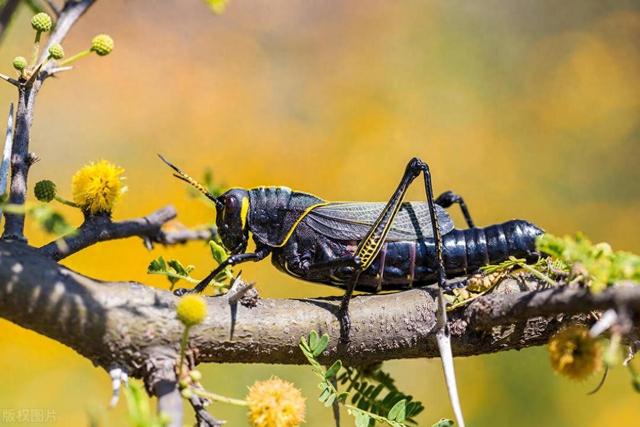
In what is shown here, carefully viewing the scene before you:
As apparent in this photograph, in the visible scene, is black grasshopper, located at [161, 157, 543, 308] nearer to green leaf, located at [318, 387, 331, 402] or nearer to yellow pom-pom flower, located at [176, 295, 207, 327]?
green leaf, located at [318, 387, 331, 402]

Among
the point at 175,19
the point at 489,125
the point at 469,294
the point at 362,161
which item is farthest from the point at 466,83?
the point at 469,294

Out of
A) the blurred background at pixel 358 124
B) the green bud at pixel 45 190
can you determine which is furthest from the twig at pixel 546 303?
the blurred background at pixel 358 124

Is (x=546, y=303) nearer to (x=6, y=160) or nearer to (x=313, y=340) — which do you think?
(x=313, y=340)

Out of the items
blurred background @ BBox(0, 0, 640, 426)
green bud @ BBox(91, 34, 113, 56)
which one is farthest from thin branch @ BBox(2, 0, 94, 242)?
blurred background @ BBox(0, 0, 640, 426)

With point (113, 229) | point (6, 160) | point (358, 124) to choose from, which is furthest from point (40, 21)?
point (358, 124)

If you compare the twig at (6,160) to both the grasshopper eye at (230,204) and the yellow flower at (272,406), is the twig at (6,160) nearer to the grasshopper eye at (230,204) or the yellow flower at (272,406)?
the yellow flower at (272,406)
